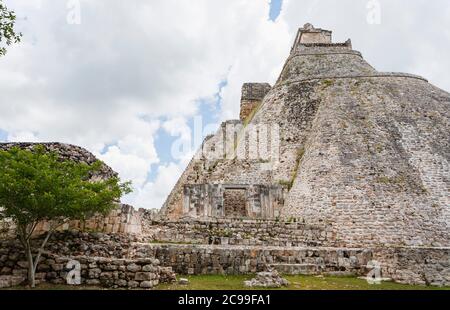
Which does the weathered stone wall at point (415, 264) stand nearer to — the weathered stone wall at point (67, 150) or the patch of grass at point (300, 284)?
the patch of grass at point (300, 284)

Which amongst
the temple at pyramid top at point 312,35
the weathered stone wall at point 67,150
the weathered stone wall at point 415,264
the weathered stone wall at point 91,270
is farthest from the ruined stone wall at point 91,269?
the temple at pyramid top at point 312,35

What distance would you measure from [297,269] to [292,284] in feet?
5.91

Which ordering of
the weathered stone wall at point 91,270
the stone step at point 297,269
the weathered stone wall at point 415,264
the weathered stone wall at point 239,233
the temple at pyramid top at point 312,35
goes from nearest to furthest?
the weathered stone wall at point 91,270
the stone step at point 297,269
the weathered stone wall at point 415,264
the weathered stone wall at point 239,233
the temple at pyramid top at point 312,35

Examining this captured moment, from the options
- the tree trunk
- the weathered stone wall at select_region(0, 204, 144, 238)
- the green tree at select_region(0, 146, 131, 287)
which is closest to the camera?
the green tree at select_region(0, 146, 131, 287)

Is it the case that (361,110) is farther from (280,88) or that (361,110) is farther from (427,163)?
(280,88)

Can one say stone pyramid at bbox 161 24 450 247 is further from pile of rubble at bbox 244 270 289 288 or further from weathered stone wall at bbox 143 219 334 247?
pile of rubble at bbox 244 270 289 288

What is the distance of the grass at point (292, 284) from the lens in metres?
8.02

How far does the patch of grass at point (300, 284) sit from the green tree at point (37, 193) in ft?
7.88

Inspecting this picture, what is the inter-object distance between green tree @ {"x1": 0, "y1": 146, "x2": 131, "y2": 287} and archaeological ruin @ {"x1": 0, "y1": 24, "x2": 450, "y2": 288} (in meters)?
0.86

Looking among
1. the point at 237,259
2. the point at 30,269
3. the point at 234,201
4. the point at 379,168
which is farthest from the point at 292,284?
the point at 234,201

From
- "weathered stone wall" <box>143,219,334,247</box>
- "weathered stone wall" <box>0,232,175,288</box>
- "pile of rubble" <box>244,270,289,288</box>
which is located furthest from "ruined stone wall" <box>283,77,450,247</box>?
"weathered stone wall" <box>0,232,175,288</box>

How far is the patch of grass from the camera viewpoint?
8297mm

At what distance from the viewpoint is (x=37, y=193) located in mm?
7570

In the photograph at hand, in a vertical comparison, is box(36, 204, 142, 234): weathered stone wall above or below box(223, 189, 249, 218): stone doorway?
below
